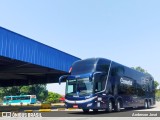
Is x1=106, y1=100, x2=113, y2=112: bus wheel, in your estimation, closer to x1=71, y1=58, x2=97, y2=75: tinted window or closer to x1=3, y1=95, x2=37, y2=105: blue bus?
x1=71, y1=58, x2=97, y2=75: tinted window

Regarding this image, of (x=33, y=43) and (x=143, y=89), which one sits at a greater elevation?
(x=33, y=43)

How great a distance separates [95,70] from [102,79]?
824 millimetres

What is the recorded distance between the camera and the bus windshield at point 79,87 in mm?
15864

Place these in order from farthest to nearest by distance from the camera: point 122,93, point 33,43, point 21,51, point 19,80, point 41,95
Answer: point 41,95 < point 19,80 < point 33,43 < point 21,51 < point 122,93

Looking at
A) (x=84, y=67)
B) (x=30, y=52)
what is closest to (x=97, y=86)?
(x=84, y=67)

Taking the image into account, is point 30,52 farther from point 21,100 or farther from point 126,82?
point 21,100

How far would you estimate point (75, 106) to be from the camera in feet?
52.3

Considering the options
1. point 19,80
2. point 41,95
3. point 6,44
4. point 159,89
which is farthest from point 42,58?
point 159,89

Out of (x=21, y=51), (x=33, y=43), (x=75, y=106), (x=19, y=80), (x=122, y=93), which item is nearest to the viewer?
(x=75, y=106)

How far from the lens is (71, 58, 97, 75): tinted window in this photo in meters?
16.4

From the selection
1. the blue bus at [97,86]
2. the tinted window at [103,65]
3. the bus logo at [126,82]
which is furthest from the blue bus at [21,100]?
the tinted window at [103,65]

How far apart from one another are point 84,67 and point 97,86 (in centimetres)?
149

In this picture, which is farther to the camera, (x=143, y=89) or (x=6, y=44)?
(x=143, y=89)

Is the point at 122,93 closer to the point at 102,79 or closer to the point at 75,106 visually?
the point at 102,79
